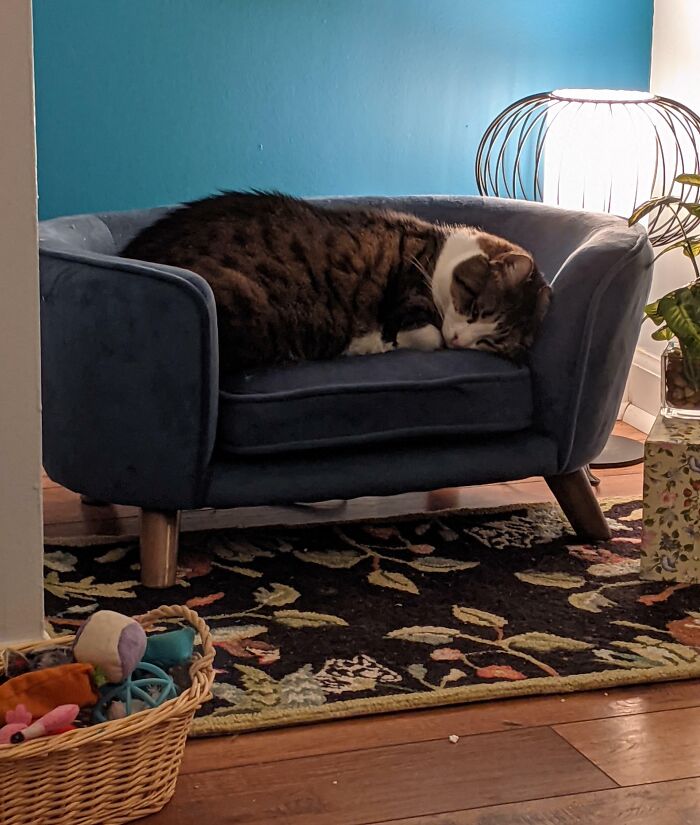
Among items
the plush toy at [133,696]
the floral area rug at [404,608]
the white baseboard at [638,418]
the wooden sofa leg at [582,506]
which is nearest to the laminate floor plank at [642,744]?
the floral area rug at [404,608]

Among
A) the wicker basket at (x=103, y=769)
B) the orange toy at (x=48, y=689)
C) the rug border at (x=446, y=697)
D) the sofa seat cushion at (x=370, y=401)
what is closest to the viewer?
the wicker basket at (x=103, y=769)

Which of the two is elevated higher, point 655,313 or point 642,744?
point 655,313

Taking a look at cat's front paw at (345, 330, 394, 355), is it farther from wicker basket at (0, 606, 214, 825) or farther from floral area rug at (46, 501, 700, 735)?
wicker basket at (0, 606, 214, 825)

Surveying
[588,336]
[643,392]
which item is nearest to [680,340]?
[588,336]

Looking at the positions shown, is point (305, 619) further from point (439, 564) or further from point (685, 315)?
point (685, 315)

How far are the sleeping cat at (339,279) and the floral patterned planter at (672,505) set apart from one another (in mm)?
342

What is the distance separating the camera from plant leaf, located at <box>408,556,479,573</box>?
7.58ft

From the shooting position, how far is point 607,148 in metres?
2.92

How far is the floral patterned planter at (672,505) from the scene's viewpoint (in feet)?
7.27

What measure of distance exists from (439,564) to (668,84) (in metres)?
1.69

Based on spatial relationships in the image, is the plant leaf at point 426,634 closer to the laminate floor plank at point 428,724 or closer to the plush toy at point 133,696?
the laminate floor plank at point 428,724

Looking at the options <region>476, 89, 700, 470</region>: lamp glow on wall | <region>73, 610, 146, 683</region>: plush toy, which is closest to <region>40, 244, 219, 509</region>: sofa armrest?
<region>73, 610, 146, 683</region>: plush toy

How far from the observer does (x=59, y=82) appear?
2.94m

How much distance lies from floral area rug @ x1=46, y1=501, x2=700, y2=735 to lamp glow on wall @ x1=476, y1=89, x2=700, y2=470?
0.58 m
